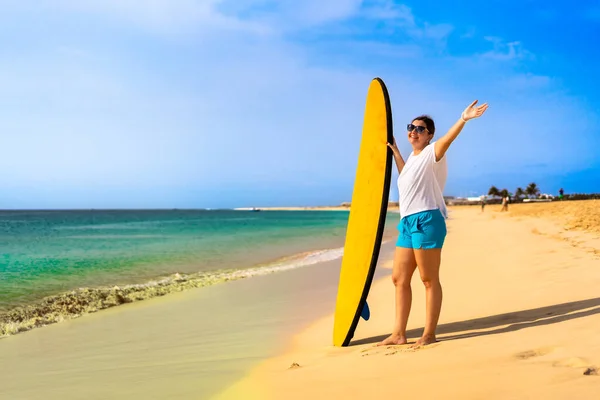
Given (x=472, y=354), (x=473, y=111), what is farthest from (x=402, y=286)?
(x=473, y=111)

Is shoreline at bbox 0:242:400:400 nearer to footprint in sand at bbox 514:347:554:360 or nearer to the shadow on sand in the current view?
the shadow on sand

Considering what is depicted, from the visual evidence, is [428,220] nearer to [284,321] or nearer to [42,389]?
[284,321]

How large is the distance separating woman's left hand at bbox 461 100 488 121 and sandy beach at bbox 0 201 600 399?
4.80ft

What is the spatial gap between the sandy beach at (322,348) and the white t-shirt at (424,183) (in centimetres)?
96

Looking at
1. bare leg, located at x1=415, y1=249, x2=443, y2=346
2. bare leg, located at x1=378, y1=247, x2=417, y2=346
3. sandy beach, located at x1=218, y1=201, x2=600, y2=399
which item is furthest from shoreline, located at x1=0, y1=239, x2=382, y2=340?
bare leg, located at x1=415, y1=249, x2=443, y2=346

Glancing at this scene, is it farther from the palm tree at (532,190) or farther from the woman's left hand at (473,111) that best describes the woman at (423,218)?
the palm tree at (532,190)

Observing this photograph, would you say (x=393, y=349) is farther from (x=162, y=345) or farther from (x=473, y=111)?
(x=162, y=345)

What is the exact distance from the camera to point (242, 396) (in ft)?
8.94

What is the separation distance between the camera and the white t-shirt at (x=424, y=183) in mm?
3184

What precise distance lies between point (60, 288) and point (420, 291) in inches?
253

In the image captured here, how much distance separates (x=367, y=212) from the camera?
380 centimetres

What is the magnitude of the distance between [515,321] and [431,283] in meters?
1.00

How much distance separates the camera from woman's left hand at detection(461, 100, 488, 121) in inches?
116

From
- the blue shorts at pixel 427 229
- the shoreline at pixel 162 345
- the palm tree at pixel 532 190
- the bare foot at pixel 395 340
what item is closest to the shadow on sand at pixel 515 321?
the bare foot at pixel 395 340
